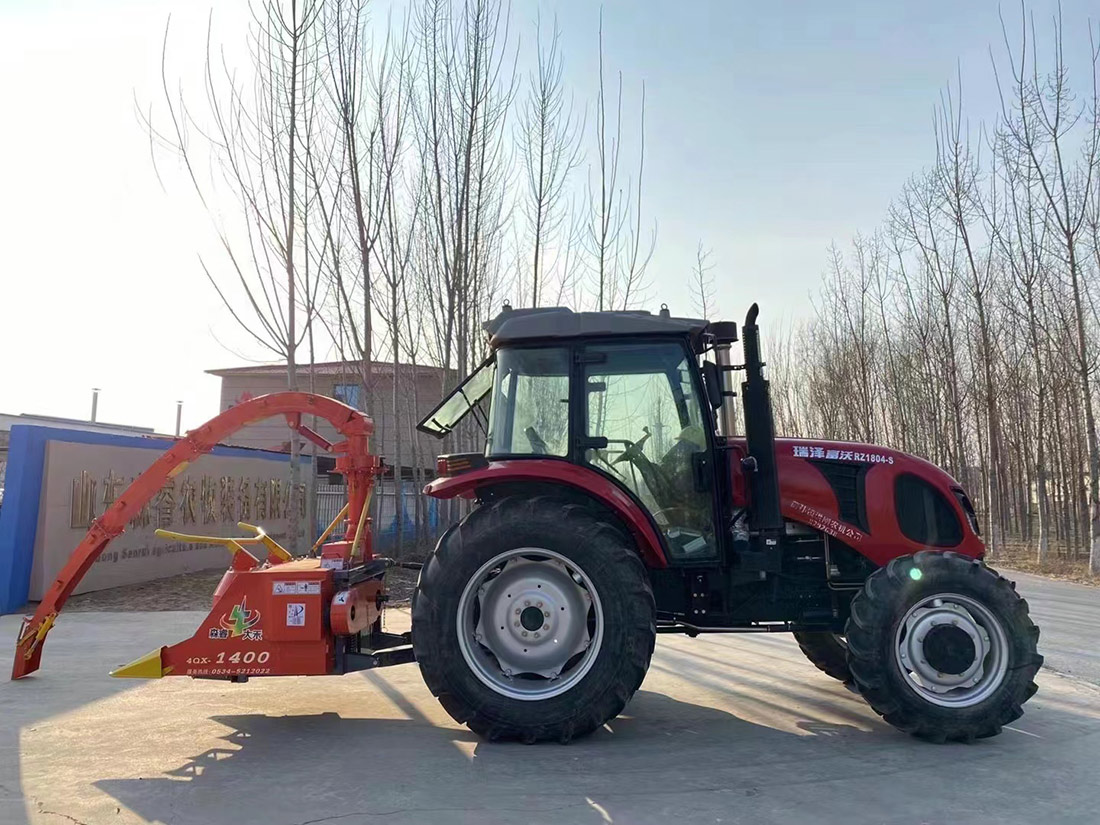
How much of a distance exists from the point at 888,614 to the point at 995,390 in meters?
17.1

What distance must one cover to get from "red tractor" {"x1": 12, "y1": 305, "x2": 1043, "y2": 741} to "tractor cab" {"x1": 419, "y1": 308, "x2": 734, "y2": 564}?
1 cm

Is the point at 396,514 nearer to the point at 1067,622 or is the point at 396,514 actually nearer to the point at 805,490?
the point at 1067,622

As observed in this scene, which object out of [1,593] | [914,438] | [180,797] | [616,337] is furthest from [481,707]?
[914,438]

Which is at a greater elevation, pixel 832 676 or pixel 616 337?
pixel 616 337

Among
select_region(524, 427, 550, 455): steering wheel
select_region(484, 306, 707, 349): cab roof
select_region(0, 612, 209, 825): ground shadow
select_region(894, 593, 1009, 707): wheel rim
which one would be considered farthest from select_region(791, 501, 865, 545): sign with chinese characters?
select_region(0, 612, 209, 825): ground shadow

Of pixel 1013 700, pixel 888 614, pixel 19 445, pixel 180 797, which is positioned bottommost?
pixel 180 797

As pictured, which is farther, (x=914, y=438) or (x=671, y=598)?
(x=914, y=438)

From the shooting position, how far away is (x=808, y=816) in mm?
3244

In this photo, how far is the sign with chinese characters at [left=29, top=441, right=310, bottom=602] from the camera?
1047 cm

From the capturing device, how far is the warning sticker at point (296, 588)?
4.53 m

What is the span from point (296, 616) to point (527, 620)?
1376mm

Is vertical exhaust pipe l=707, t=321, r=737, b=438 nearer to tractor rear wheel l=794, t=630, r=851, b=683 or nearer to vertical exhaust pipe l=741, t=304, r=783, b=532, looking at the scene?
vertical exhaust pipe l=741, t=304, r=783, b=532

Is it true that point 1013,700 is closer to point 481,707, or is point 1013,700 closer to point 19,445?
point 481,707

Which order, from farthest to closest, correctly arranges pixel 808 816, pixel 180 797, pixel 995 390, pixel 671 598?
1. pixel 995 390
2. pixel 671 598
3. pixel 180 797
4. pixel 808 816
